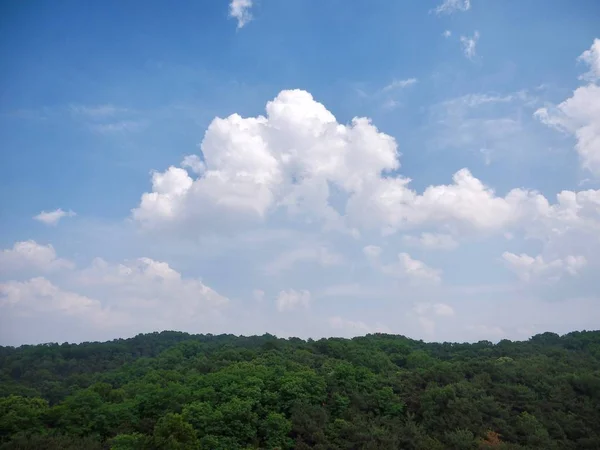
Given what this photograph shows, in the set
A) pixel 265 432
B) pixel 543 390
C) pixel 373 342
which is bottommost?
pixel 265 432

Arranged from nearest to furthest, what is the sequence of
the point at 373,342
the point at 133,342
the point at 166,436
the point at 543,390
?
the point at 166,436 → the point at 543,390 → the point at 373,342 → the point at 133,342

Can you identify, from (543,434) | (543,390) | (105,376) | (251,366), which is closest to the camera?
(543,434)

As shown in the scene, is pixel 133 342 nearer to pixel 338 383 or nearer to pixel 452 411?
pixel 338 383

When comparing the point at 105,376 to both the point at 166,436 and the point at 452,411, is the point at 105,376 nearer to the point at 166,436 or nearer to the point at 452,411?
the point at 166,436

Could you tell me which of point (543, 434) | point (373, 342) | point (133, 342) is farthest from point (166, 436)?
point (133, 342)

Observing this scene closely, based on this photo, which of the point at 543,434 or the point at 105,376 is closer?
the point at 543,434

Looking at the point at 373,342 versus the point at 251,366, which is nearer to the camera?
the point at 251,366

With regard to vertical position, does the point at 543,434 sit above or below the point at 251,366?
below

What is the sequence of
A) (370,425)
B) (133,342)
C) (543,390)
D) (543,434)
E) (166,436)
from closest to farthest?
1. (166,436)
2. (543,434)
3. (370,425)
4. (543,390)
5. (133,342)

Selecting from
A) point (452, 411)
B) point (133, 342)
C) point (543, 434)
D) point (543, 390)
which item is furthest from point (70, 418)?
point (133, 342)
